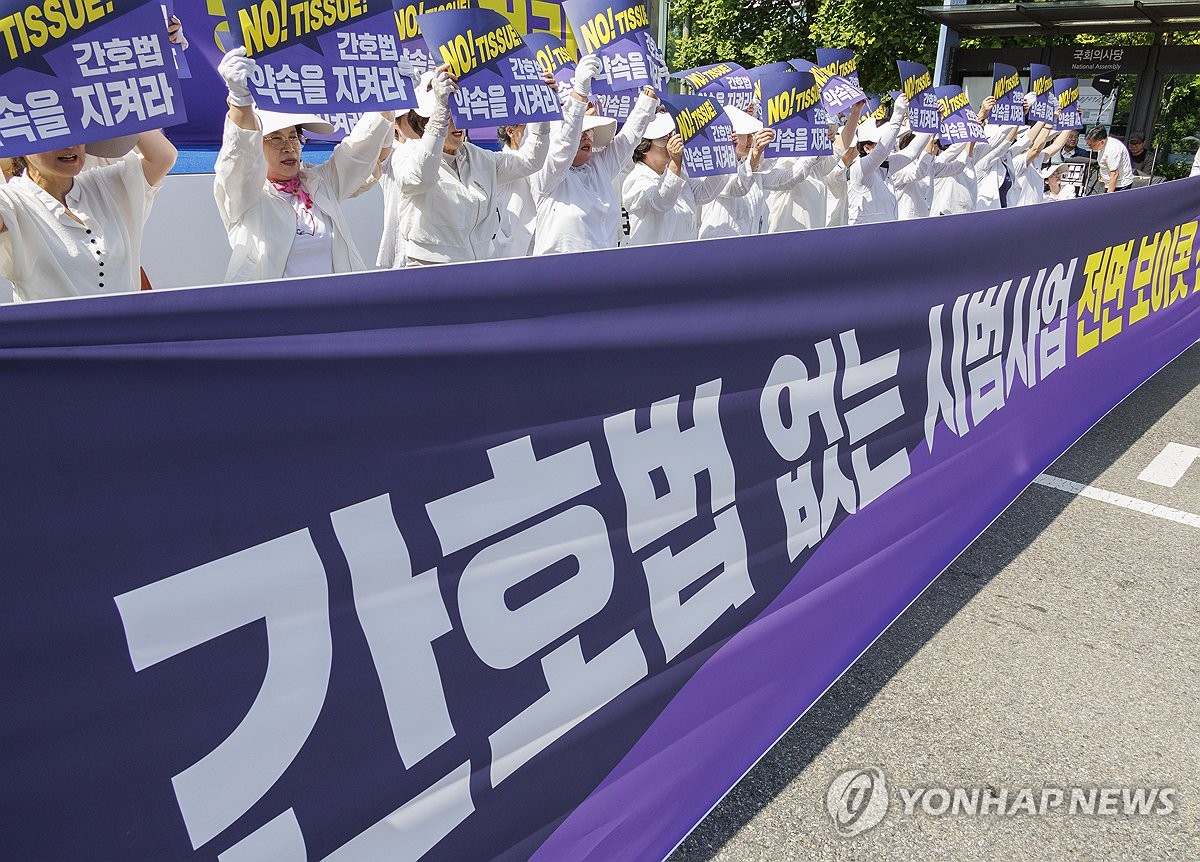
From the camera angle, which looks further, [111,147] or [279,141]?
[279,141]

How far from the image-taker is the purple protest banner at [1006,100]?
802 centimetres

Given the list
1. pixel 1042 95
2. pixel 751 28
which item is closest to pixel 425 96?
pixel 1042 95

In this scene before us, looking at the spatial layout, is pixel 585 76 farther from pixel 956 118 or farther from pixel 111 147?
pixel 956 118

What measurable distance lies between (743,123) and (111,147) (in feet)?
12.8

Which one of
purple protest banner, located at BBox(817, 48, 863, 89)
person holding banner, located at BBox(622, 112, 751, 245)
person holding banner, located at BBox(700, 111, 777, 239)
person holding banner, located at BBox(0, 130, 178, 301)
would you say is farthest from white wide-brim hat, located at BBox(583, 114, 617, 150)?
person holding banner, located at BBox(0, 130, 178, 301)

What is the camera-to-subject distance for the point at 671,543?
2.04 m

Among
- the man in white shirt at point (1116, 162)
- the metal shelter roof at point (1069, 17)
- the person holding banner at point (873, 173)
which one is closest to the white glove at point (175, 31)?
the person holding banner at point (873, 173)

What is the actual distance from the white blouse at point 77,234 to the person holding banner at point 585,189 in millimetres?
2075

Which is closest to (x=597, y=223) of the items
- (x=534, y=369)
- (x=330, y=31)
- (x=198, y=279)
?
(x=330, y=31)

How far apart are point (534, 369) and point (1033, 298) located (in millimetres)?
2844

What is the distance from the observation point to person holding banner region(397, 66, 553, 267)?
401cm

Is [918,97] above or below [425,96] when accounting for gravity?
below

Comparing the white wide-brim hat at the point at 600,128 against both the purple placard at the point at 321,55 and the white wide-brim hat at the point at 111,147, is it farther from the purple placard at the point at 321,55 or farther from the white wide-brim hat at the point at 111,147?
the white wide-brim hat at the point at 111,147

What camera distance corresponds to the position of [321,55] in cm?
321
